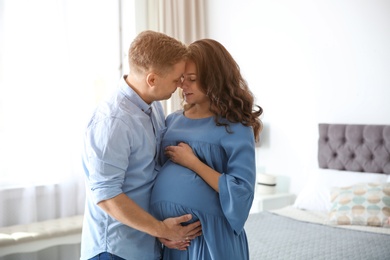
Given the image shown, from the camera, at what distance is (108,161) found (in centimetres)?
151

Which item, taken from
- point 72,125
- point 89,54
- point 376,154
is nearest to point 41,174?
point 72,125

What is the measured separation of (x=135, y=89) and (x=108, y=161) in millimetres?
293

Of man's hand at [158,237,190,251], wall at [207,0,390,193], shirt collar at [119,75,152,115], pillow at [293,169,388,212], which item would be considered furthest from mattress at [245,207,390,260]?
shirt collar at [119,75,152,115]

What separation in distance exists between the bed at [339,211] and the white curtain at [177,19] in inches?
64.5

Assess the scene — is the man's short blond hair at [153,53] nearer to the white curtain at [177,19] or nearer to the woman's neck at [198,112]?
the woman's neck at [198,112]

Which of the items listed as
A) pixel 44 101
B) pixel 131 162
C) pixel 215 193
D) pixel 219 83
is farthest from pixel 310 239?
pixel 44 101

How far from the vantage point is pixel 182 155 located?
1.69m

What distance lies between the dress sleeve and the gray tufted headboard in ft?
7.56

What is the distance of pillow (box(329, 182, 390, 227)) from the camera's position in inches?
128

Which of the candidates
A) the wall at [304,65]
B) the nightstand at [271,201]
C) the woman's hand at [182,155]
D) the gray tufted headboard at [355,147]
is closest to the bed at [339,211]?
the gray tufted headboard at [355,147]

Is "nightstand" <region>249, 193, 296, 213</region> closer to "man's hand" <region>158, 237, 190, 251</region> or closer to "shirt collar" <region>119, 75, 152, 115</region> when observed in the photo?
"man's hand" <region>158, 237, 190, 251</region>

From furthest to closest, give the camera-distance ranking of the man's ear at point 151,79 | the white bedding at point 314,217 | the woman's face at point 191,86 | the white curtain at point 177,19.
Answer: the white curtain at point 177,19, the white bedding at point 314,217, the woman's face at point 191,86, the man's ear at point 151,79

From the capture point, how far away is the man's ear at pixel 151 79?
1.62m

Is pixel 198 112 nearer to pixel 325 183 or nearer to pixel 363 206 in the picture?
pixel 363 206
